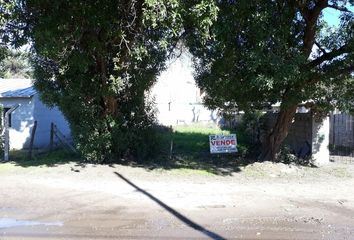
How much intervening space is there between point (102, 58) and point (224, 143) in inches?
204

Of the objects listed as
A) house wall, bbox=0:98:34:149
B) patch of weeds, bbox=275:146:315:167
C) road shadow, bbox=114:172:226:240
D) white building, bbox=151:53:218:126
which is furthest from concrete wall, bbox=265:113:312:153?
white building, bbox=151:53:218:126

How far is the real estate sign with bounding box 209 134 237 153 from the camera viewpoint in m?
16.7

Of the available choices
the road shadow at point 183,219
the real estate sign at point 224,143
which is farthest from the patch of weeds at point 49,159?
the road shadow at point 183,219

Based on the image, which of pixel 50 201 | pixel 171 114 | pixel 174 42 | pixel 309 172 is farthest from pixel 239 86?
pixel 171 114

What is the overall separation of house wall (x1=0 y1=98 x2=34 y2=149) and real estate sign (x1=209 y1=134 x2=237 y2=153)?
434 inches

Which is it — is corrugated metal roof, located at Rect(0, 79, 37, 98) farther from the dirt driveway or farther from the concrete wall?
the concrete wall

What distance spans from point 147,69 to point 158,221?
285 inches

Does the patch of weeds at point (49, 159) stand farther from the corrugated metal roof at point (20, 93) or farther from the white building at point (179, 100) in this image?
the white building at point (179, 100)

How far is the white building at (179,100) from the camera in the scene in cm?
4194

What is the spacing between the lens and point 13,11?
1178 centimetres

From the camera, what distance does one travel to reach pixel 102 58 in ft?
47.6

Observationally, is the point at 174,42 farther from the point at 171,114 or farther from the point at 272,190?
the point at 171,114

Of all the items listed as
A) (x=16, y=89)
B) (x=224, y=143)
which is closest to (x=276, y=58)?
(x=224, y=143)

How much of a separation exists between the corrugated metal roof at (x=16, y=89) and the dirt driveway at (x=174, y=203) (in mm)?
8565
